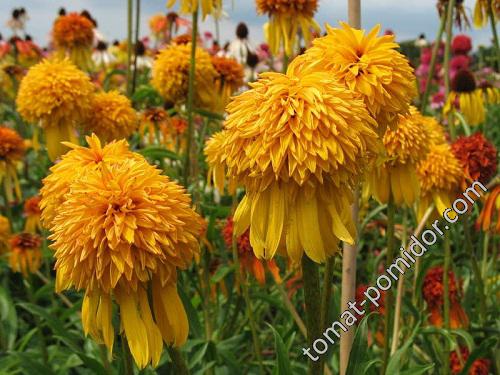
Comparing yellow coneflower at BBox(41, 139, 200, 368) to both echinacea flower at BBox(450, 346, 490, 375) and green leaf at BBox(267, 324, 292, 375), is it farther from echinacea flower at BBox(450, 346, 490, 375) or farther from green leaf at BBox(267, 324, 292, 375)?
echinacea flower at BBox(450, 346, 490, 375)

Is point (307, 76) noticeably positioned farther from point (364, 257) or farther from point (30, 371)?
point (364, 257)

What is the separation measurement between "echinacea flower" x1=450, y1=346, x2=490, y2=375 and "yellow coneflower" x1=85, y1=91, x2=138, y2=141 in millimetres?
1096

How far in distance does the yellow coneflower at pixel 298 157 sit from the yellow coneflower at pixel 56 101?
1113 mm

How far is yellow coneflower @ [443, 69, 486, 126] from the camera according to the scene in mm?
3125

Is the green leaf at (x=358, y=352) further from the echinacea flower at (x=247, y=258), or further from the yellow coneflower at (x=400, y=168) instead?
the echinacea flower at (x=247, y=258)

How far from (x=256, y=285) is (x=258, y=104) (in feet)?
4.95

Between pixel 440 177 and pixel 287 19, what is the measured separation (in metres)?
0.96

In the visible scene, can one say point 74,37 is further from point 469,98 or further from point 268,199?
point 268,199

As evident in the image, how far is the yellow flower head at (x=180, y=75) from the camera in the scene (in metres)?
2.07

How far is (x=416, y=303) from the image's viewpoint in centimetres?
185

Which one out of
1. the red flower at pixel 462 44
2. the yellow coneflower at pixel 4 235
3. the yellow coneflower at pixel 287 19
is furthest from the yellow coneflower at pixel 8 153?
the red flower at pixel 462 44

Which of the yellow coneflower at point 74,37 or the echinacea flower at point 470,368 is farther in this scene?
the yellow coneflower at point 74,37

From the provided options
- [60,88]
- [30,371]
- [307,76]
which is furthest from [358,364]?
[60,88]

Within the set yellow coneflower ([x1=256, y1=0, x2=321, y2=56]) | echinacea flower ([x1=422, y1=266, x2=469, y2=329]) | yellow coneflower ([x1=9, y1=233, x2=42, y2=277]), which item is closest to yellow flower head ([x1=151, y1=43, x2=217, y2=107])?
yellow coneflower ([x1=256, y1=0, x2=321, y2=56])
